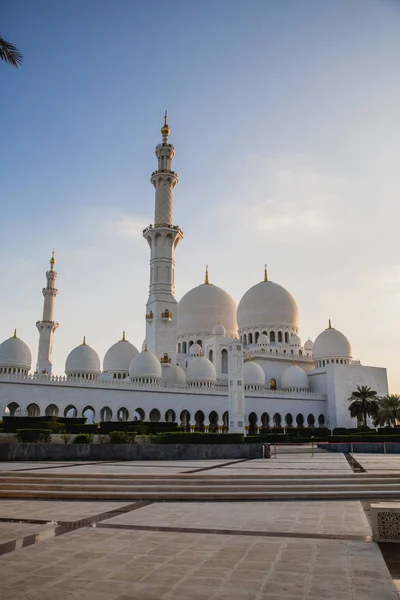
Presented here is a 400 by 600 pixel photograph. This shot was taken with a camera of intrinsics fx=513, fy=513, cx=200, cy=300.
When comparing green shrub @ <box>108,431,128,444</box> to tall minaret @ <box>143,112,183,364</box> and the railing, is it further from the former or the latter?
tall minaret @ <box>143,112,183,364</box>

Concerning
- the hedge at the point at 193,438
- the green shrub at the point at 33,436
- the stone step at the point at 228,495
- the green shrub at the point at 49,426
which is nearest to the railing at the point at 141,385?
the green shrub at the point at 49,426

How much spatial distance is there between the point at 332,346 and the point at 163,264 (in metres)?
19.6

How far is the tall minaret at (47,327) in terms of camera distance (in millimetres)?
46812

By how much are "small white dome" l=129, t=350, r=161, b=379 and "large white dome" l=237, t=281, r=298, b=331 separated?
15727 millimetres

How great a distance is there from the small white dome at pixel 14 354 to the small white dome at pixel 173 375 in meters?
10.5

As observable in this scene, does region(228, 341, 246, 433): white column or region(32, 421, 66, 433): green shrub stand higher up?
region(228, 341, 246, 433): white column

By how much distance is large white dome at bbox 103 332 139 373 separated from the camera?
4678 centimetres

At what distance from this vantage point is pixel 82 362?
140ft

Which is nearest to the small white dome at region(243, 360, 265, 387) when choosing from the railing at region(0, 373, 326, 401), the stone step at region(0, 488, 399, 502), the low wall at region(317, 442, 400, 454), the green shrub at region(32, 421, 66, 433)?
the railing at region(0, 373, 326, 401)

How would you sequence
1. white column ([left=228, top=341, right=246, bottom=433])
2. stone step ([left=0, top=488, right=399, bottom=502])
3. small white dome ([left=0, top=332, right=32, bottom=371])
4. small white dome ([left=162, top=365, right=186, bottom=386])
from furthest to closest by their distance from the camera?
1. small white dome ([left=162, top=365, right=186, bottom=386])
2. white column ([left=228, top=341, right=246, bottom=433])
3. small white dome ([left=0, top=332, right=32, bottom=371])
4. stone step ([left=0, top=488, right=399, bottom=502])

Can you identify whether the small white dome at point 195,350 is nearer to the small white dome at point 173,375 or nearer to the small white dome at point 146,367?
the small white dome at point 173,375

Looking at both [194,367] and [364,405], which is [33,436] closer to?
[194,367]

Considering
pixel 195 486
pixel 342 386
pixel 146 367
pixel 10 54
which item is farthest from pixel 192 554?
pixel 342 386

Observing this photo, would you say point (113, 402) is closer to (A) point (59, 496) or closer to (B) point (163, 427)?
(B) point (163, 427)
